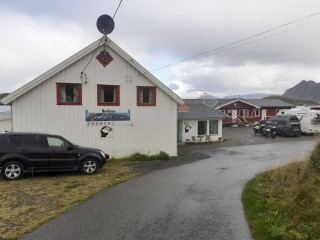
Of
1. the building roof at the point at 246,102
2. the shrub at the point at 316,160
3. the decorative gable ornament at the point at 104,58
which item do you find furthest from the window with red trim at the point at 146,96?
the building roof at the point at 246,102

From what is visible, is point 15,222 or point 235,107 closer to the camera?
point 15,222

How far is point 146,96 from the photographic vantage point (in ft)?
66.4

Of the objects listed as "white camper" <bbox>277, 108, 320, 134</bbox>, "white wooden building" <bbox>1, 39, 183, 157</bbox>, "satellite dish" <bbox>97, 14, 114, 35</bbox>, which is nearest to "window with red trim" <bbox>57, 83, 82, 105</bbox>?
"white wooden building" <bbox>1, 39, 183, 157</bbox>

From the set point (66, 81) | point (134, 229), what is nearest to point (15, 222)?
point (134, 229)

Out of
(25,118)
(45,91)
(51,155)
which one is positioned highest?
(45,91)

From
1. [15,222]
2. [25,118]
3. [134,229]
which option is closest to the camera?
[134,229]

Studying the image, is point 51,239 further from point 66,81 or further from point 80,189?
point 66,81

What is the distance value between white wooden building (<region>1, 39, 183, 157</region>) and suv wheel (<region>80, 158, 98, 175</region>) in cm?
418

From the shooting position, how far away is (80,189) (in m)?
11.1

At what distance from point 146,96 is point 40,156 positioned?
28.4 feet

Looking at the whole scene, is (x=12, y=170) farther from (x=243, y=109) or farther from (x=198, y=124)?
(x=243, y=109)

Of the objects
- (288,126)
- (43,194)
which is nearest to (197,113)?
(288,126)

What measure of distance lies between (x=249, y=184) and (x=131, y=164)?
7070 mm

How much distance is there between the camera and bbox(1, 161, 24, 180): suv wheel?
41.4 feet
